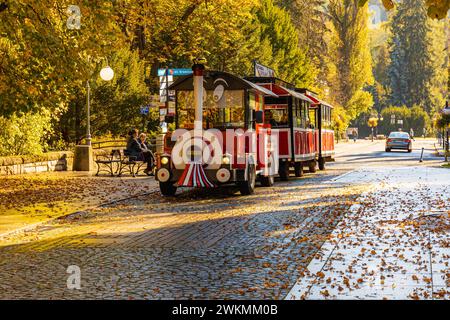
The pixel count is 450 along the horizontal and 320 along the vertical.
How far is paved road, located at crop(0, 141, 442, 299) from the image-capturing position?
8.13 meters

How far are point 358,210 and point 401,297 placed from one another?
8277mm

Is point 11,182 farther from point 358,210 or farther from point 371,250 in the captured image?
point 371,250

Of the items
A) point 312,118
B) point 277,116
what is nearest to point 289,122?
point 277,116

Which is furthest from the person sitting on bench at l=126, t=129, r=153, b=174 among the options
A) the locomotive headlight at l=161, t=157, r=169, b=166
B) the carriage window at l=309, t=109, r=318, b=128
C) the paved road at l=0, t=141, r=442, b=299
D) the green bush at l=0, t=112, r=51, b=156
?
the paved road at l=0, t=141, r=442, b=299

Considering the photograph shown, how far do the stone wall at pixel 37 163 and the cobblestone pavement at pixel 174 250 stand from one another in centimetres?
1008

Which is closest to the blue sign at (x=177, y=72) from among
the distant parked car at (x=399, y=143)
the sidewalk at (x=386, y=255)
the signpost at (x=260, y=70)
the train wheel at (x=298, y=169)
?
the signpost at (x=260, y=70)

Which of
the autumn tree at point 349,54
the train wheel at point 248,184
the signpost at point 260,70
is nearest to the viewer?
the train wheel at point 248,184

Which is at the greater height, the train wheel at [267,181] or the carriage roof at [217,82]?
the carriage roof at [217,82]

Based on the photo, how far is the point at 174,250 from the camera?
1072 centimetres

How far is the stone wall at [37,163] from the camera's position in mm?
26594

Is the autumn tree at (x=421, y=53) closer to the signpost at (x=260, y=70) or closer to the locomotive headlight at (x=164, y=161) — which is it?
the signpost at (x=260, y=70)

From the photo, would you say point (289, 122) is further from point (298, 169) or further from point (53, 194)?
point (53, 194)

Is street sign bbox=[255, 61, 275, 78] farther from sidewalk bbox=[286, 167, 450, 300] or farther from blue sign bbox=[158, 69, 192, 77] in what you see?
sidewalk bbox=[286, 167, 450, 300]

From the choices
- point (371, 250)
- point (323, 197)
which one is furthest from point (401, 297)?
point (323, 197)
